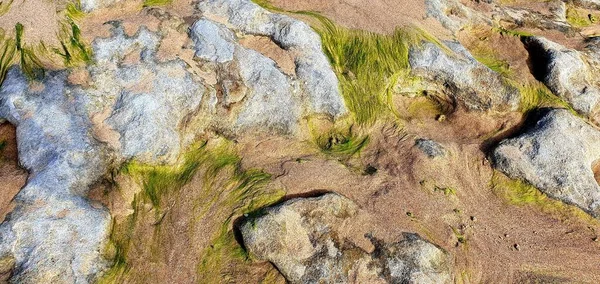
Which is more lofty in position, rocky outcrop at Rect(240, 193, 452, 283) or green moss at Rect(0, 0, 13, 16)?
green moss at Rect(0, 0, 13, 16)

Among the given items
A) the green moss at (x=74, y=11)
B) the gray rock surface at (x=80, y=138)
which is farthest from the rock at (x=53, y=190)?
the green moss at (x=74, y=11)

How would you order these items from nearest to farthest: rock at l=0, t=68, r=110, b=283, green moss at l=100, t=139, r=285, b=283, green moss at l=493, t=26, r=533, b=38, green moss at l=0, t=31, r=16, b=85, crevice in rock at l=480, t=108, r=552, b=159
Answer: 1. rock at l=0, t=68, r=110, b=283
2. green moss at l=100, t=139, r=285, b=283
3. green moss at l=0, t=31, r=16, b=85
4. crevice in rock at l=480, t=108, r=552, b=159
5. green moss at l=493, t=26, r=533, b=38

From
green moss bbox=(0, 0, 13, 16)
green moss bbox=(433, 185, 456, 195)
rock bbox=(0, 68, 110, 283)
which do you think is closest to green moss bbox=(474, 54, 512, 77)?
green moss bbox=(433, 185, 456, 195)

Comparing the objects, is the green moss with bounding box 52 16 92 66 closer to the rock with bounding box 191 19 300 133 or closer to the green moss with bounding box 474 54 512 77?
the rock with bounding box 191 19 300 133

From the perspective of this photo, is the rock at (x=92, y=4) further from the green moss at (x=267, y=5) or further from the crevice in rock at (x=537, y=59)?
the crevice in rock at (x=537, y=59)

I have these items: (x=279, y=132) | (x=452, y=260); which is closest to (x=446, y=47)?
(x=279, y=132)

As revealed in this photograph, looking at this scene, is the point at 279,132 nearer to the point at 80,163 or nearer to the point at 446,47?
the point at 80,163

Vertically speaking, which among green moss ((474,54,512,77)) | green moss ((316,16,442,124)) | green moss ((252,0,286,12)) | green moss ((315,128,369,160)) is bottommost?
green moss ((315,128,369,160))
